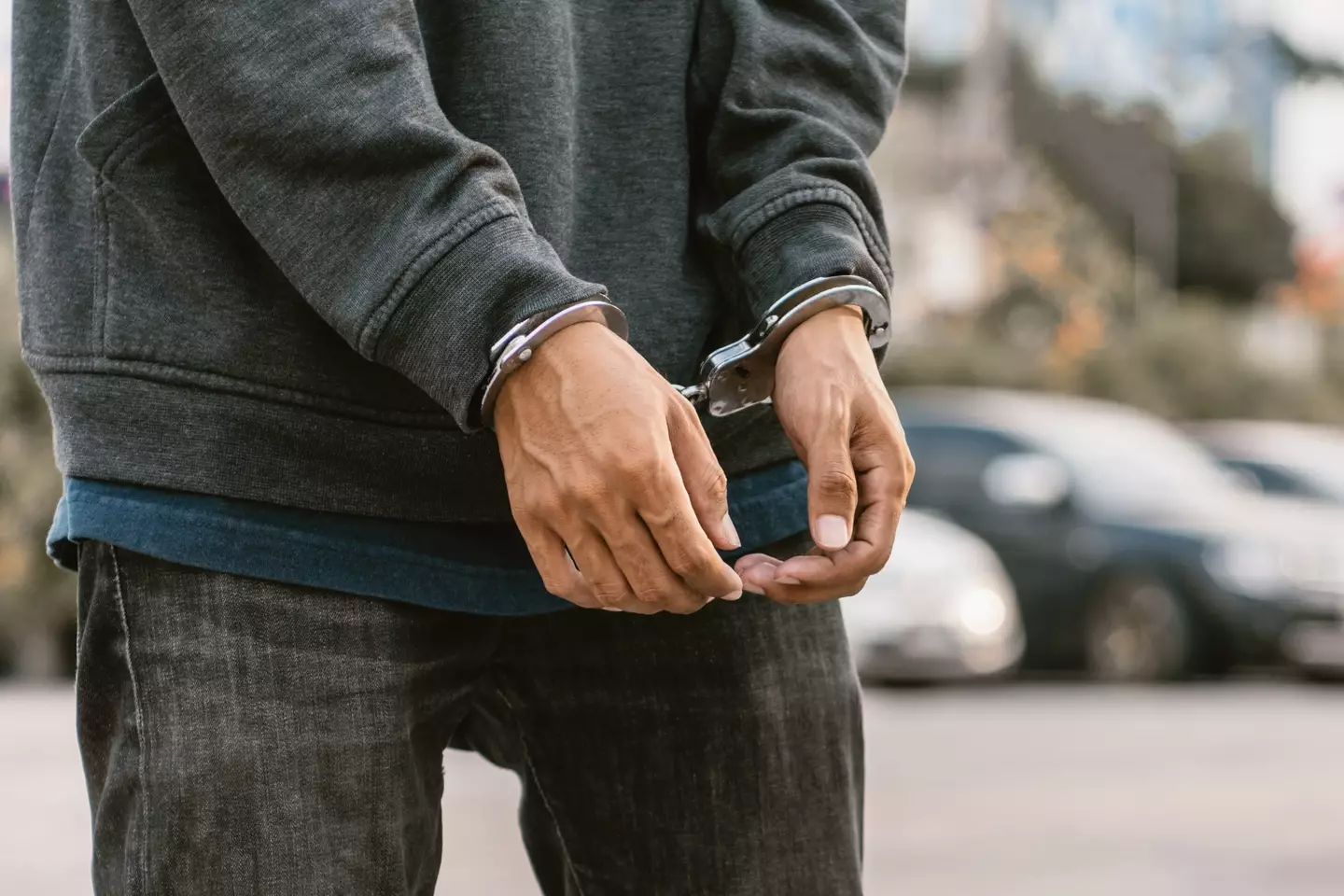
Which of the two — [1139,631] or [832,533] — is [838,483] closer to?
[832,533]

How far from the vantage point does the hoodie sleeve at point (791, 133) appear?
1.38 meters

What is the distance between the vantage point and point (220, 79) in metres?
1.21

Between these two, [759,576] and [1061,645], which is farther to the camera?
[1061,645]

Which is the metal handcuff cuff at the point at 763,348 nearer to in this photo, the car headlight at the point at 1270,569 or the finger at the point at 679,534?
the finger at the point at 679,534

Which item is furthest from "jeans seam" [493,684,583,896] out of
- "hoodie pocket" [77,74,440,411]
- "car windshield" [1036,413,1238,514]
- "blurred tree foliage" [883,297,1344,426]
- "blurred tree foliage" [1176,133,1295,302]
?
"blurred tree foliage" [1176,133,1295,302]

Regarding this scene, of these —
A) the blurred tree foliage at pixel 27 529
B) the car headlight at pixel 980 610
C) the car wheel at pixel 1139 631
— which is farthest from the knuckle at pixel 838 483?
the car wheel at pixel 1139 631

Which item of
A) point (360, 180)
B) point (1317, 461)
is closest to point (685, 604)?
point (360, 180)

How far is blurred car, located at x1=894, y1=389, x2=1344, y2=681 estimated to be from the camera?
9.46 metres

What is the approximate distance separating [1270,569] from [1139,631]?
791 mm

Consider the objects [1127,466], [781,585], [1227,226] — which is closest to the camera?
[781,585]

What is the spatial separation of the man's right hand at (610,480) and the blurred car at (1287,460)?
11.7 m

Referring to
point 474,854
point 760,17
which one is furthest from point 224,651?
point 474,854

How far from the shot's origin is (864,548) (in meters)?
1.24

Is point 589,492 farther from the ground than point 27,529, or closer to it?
farther from the ground
